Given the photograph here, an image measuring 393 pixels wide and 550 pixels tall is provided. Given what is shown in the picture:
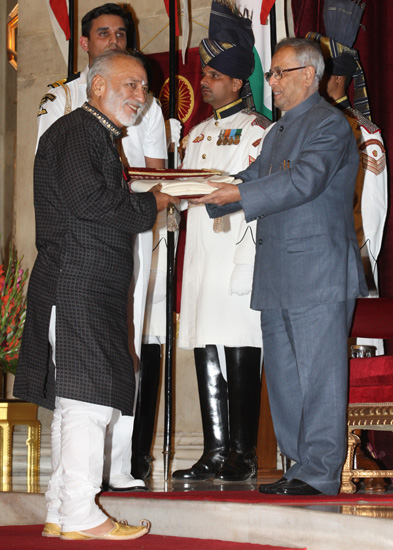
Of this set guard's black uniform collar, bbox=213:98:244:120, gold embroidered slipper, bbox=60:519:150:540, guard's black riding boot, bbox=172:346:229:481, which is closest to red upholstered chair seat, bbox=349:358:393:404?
guard's black riding boot, bbox=172:346:229:481

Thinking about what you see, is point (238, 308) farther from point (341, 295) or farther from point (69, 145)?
point (69, 145)

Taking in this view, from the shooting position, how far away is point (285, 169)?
339 centimetres

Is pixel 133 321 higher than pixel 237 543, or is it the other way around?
pixel 133 321

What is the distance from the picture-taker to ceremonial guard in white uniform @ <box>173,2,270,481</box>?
3986mm

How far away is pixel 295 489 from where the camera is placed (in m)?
3.11

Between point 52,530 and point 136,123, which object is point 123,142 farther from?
point 52,530

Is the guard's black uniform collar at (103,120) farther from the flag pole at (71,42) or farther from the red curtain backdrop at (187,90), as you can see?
the red curtain backdrop at (187,90)

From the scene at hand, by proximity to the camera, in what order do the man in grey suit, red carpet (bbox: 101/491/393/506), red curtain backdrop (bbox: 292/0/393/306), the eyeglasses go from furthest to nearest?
red curtain backdrop (bbox: 292/0/393/306), the eyeglasses, the man in grey suit, red carpet (bbox: 101/491/393/506)

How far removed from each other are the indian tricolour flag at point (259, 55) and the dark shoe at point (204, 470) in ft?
6.32

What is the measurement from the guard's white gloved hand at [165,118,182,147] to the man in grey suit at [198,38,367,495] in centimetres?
90

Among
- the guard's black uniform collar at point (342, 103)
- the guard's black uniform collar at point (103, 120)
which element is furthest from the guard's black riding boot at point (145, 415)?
the guard's black uniform collar at point (342, 103)

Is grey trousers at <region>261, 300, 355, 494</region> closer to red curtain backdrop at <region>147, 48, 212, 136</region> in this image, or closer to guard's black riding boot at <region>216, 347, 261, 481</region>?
guard's black riding boot at <region>216, 347, 261, 481</region>

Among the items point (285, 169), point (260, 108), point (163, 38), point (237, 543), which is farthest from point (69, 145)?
point (163, 38)

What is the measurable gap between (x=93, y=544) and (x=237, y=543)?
18.5 inches
